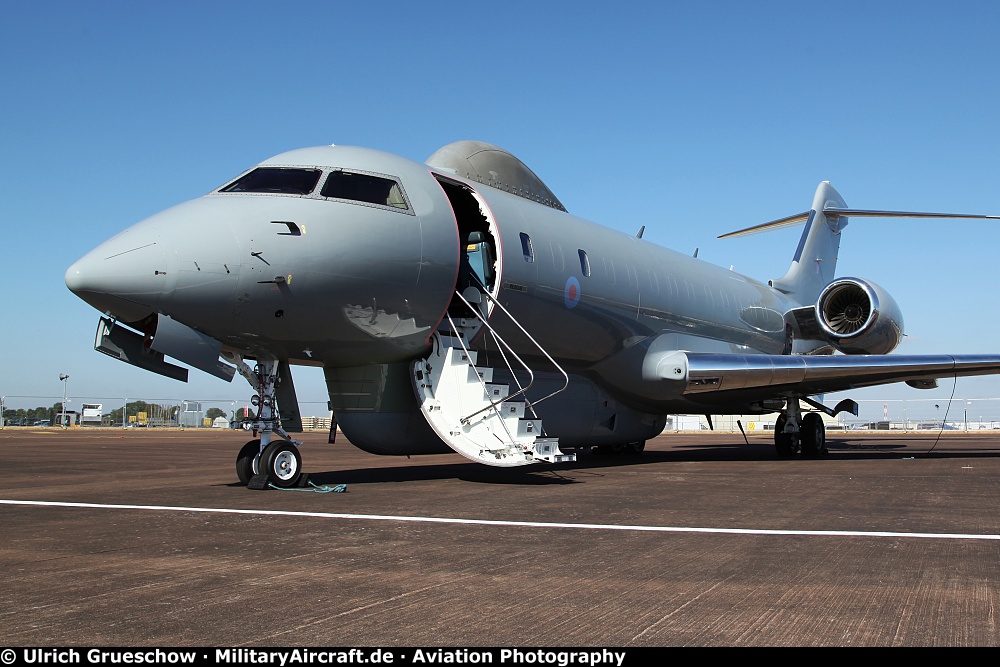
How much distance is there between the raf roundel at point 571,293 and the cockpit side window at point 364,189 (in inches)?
137

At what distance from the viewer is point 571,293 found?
44.5ft

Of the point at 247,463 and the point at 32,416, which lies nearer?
the point at 247,463

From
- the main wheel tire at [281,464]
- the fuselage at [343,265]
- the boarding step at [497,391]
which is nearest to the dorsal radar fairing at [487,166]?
the fuselage at [343,265]

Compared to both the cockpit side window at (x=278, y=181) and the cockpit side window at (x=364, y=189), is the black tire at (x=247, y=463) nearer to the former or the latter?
the cockpit side window at (x=278, y=181)

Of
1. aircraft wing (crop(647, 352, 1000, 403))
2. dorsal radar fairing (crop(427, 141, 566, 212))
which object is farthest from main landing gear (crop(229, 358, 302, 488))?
aircraft wing (crop(647, 352, 1000, 403))

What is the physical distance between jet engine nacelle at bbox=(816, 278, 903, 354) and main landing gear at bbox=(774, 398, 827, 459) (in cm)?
200

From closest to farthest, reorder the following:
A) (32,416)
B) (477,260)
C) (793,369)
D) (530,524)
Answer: (530,524)
(477,260)
(793,369)
(32,416)

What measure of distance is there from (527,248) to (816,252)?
51.2 feet

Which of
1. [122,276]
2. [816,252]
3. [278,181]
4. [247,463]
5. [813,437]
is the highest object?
[816,252]

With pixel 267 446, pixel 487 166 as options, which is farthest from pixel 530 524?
pixel 487 166

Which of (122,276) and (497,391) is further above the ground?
(122,276)

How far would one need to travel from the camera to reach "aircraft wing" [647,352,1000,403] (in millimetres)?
15953
